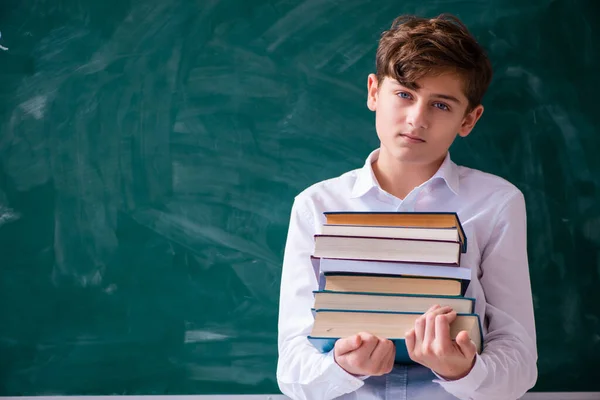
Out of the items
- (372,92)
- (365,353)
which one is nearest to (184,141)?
(372,92)

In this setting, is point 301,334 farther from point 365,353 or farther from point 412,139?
Result: point 412,139

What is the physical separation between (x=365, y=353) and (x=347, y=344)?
0.12ft

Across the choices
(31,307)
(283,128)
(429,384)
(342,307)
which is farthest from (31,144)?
(429,384)

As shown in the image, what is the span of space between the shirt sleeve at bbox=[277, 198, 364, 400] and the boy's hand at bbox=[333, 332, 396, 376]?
0.08 m

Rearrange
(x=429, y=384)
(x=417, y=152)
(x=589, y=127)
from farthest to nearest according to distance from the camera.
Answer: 1. (x=589, y=127)
2. (x=417, y=152)
3. (x=429, y=384)

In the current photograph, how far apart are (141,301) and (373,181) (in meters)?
0.70

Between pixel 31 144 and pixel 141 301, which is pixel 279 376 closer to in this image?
pixel 141 301

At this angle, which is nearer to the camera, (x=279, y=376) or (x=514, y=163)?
(x=279, y=376)

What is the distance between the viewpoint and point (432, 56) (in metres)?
1.49

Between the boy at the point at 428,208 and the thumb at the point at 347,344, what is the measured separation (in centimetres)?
1

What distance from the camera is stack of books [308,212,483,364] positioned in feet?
4.06

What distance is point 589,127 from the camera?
5.88ft

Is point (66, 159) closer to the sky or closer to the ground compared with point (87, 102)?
closer to the ground

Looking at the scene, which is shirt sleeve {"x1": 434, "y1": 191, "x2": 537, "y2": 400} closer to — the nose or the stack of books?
the stack of books
